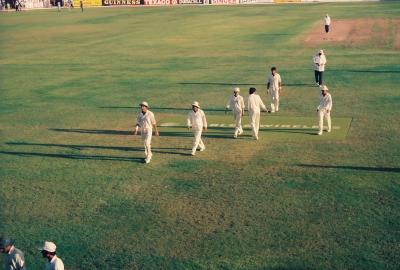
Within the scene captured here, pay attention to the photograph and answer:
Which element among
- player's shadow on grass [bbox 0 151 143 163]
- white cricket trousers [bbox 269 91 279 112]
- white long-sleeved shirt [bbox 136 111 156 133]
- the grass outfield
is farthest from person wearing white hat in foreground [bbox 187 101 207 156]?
white cricket trousers [bbox 269 91 279 112]

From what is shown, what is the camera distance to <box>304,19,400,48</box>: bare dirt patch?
44.5 m

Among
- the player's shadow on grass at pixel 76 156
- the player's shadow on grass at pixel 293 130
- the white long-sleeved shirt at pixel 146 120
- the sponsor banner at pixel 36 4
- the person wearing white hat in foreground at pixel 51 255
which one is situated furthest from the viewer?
the sponsor banner at pixel 36 4

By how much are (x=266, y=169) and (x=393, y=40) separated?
104ft

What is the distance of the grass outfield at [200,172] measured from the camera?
479 inches

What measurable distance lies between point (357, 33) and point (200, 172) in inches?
1452

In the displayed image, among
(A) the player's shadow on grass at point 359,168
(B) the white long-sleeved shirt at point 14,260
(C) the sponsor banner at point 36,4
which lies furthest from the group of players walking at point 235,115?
(C) the sponsor banner at point 36,4

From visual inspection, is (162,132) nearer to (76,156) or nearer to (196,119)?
(196,119)

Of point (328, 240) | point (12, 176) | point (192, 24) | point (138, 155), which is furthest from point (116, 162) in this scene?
point (192, 24)

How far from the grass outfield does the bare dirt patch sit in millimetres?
7682

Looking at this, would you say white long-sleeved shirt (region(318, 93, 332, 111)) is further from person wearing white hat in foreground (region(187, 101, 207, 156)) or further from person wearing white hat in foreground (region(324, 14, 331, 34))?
person wearing white hat in foreground (region(324, 14, 331, 34))

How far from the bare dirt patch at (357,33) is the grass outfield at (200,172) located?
7682 mm

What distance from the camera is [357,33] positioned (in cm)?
4909

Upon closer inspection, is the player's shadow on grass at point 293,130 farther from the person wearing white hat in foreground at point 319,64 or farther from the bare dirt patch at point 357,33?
the bare dirt patch at point 357,33

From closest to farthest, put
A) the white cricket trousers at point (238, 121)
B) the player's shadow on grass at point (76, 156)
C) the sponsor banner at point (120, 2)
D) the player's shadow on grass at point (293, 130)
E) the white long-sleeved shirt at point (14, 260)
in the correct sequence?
the white long-sleeved shirt at point (14, 260), the player's shadow on grass at point (76, 156), the white cricket trousers at point (238, 121), the player's shadow on grass at point (293, 130), the sponsor banner at point (120, 2)
